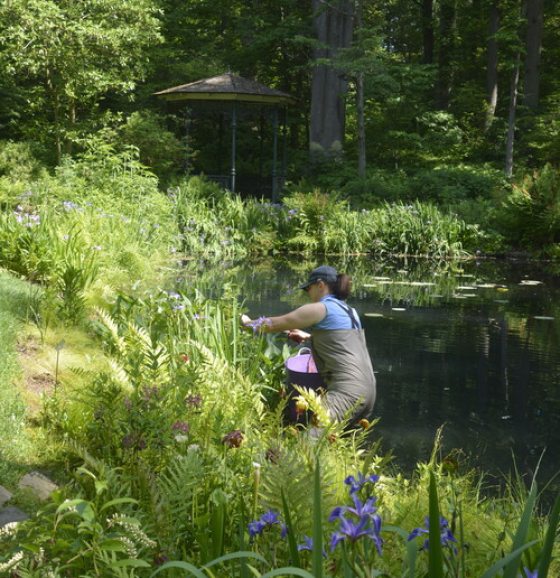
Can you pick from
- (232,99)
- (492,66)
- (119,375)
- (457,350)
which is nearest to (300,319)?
(119,375)

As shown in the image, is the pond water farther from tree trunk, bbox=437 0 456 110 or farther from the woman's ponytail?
tree trunk, bbox=437 0 456 110

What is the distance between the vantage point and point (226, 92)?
A: 18766mm

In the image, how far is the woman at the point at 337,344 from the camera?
450 centimetres

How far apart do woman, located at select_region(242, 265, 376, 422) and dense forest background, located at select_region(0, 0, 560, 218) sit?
867 cm

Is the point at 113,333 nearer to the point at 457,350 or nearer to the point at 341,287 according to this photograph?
the point at 341,287

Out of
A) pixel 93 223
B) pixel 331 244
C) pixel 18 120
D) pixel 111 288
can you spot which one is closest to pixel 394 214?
pixel 331 244

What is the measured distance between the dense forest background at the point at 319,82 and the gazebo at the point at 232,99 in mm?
852

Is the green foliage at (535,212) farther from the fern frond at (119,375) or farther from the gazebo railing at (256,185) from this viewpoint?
the fern frond at (119,375)

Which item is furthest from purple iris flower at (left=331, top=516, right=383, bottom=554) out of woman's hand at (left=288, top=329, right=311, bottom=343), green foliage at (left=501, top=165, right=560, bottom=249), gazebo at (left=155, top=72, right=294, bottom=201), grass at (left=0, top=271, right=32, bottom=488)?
gazebo at (left=155, top=72, right=294, bottom=201)

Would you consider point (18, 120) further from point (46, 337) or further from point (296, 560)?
point (296, 560)

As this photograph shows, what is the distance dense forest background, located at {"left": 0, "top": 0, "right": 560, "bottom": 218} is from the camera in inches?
666

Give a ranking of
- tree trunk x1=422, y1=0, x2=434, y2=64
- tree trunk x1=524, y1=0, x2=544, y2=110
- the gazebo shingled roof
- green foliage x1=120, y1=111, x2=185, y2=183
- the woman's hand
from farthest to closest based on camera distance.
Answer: tree trunk x1=422, y1=0, x2=434, y2=64, tree trunk x1=524, y1=0, x2=544, y2=110, the gazebo shingled roof, green foliage x1=120, y1=111, x2=185, y2=183, the woman's hand

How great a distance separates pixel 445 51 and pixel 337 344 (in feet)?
75.2

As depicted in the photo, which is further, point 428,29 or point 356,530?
point 428,29
